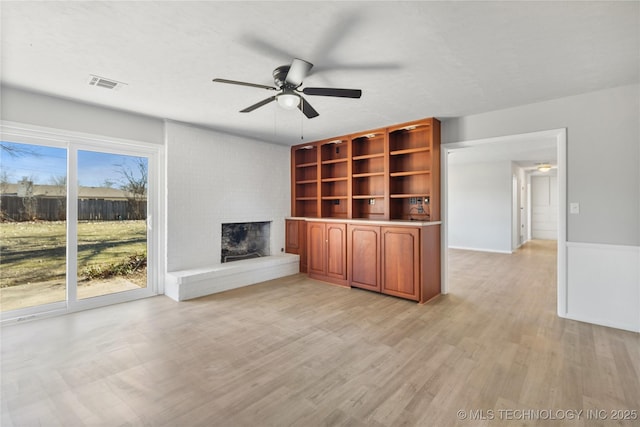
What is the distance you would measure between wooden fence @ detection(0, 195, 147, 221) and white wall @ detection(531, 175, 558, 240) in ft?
40.9

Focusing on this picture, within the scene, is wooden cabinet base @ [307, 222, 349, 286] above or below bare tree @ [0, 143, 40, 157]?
below

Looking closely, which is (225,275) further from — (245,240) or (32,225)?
(32,225)

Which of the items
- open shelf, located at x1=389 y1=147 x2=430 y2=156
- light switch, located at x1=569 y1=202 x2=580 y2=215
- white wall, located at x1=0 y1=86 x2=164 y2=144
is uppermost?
white wall, located at x1=0 y1=86 x2=164 y2=144

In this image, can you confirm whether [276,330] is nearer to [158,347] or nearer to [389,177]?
[158,347]

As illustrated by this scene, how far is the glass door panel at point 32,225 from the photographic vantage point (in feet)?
10.3

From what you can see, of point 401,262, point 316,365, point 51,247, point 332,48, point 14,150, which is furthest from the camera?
point 401,262

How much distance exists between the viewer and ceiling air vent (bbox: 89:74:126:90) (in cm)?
275

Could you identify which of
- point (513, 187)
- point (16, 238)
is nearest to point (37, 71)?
point (16, 238)

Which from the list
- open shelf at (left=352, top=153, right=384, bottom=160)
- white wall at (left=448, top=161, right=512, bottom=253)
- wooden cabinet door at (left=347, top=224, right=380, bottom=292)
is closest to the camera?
wooden cabinet door at (left=347, top=224, right=380, bottom=292)

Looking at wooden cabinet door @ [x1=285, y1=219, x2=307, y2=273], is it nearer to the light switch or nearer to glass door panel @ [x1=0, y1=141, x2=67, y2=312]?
glass door panel @ [x1=0, y1=141, x2=67, y2=312]

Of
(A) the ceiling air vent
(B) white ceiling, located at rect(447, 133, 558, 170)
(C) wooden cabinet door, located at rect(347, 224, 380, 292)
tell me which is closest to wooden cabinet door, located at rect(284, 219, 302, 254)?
(C) wooden cabinet door, located at rect(347, 224, 380, 292)

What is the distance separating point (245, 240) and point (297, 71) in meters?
3.57

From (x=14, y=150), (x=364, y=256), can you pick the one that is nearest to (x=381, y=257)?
(x=364, y=256)

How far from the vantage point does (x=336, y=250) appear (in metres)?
4.72
